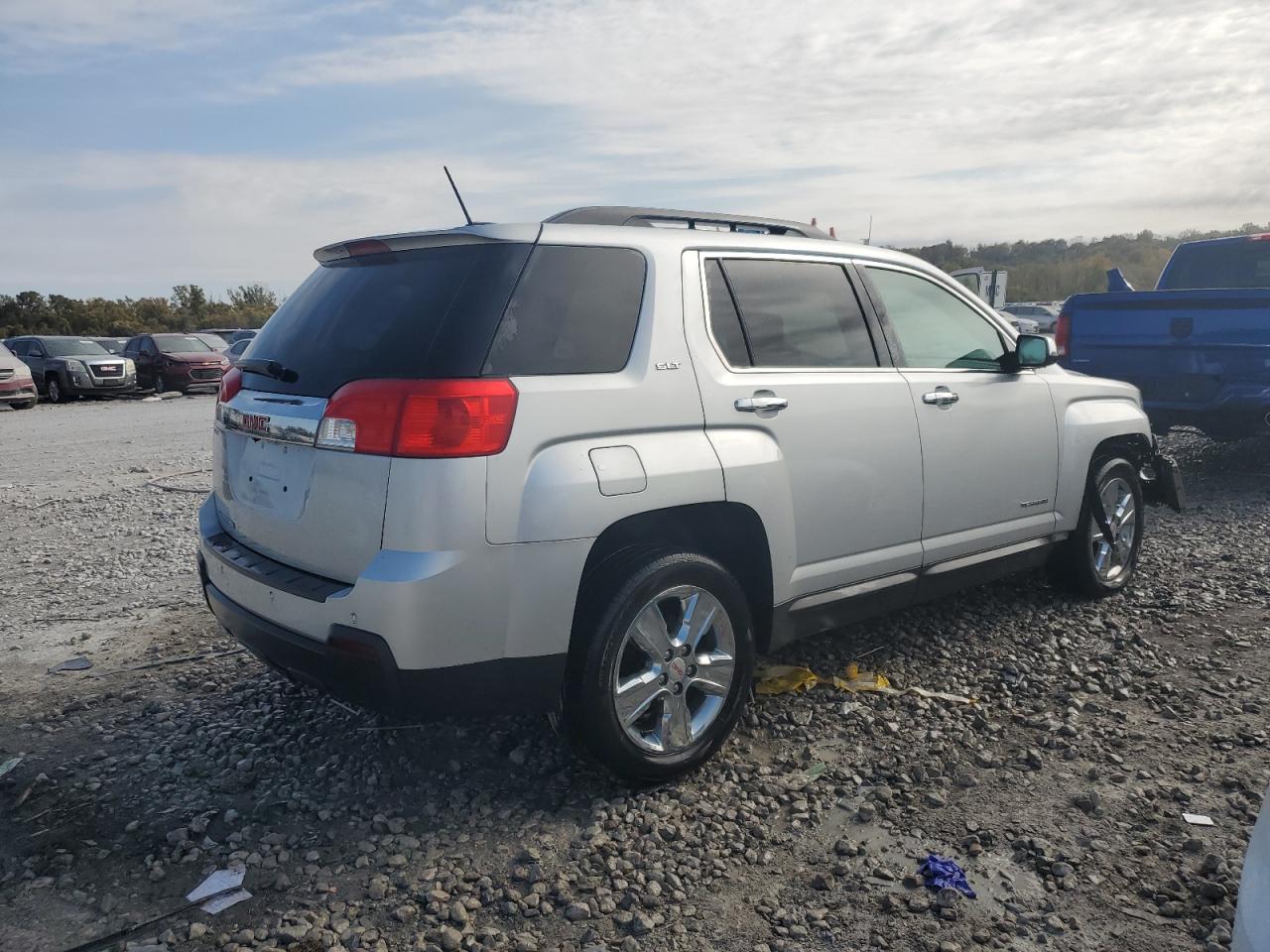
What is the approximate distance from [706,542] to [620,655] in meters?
0.58

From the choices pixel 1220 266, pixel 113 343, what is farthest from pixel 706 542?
pixel 113 343

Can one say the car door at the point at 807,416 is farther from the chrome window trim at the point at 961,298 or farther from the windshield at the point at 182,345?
the windshield at the point at 182,345

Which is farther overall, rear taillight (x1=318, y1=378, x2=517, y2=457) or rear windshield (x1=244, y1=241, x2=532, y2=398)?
rear windshield (x1=244, y1=241, x2=532, y2=398)

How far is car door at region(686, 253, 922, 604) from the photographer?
3.44 m

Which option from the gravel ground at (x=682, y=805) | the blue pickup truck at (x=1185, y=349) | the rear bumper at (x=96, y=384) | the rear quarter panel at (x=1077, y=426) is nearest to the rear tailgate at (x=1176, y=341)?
the blue pickup truck at (x=1185, y=349)

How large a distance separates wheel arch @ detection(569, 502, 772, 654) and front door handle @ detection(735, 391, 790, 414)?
0.34 m

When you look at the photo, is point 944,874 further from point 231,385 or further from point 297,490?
point 231,385

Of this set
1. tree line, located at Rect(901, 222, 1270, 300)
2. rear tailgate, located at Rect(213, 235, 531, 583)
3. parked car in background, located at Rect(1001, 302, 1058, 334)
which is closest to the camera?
rear tailgate, located at Rect(213, 235, 531, 583)

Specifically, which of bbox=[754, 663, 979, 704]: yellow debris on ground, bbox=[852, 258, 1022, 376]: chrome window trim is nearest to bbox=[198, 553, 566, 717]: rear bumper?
bbox=[754, 663, 979, 704]: yellow debris on ground

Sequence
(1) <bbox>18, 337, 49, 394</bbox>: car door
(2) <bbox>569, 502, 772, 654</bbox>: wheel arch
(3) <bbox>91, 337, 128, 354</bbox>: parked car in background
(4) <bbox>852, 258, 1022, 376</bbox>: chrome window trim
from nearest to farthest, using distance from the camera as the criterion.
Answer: (2) <bbox>569, 502, 772, 654</bbox>: wheel arch
(4) <bbox>852, 258, 1022, 376</bbox>: chrome window trim
(1) <bbox>18, 337, 49, 394</bbox>: car door
(3) <bbox>91, 337, 128, 354</bbox>: parked car in background

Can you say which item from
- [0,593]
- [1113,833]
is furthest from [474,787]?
[0,593]

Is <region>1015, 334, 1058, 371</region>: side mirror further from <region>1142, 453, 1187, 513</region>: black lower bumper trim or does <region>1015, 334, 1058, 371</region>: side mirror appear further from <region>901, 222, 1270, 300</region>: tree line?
<region>901, 222, 1270, 300</region>: tree line

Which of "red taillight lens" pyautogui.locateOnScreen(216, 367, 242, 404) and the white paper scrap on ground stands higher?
"red taillight lens" pyautogui.locateOnScreen(216, 367, 242, 404)

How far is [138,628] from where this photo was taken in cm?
493
